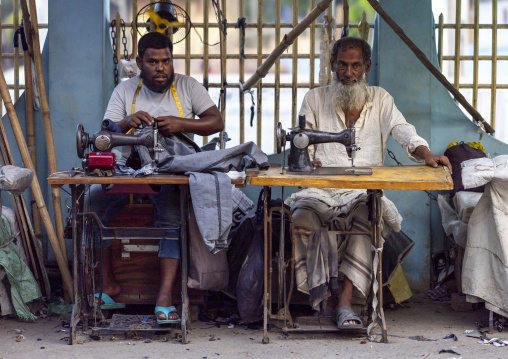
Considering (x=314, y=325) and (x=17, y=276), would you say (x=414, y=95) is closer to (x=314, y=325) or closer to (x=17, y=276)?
(x=314, y=325)

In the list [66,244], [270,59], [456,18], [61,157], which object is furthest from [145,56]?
[456,18]

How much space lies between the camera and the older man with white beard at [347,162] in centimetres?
423

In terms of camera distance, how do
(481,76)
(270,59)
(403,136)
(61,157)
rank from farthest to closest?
(481,76), (61,157), (270,59), (403,136)

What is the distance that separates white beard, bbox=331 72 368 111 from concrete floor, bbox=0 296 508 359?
1404 mm

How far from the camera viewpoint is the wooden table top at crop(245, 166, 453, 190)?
12.1 ft

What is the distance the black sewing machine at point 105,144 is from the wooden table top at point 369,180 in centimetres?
59

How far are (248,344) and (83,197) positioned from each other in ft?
4.25

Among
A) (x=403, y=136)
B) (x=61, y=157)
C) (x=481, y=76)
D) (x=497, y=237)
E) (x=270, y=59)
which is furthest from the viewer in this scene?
(x=481, y=76)

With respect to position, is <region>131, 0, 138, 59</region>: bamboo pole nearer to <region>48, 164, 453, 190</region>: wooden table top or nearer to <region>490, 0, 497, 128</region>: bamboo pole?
<region>48, 164, 453, 190</region>: wooden table top

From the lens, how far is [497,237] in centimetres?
421

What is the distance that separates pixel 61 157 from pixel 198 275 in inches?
69.9

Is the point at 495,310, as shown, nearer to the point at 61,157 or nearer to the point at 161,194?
the point at 161,194

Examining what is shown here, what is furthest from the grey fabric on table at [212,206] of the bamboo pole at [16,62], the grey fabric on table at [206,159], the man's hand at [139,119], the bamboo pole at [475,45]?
the bamboo pole at [475,45]

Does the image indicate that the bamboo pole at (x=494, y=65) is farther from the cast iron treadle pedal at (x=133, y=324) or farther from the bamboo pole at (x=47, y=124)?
the bamboo pole at (x=47, y=124)
